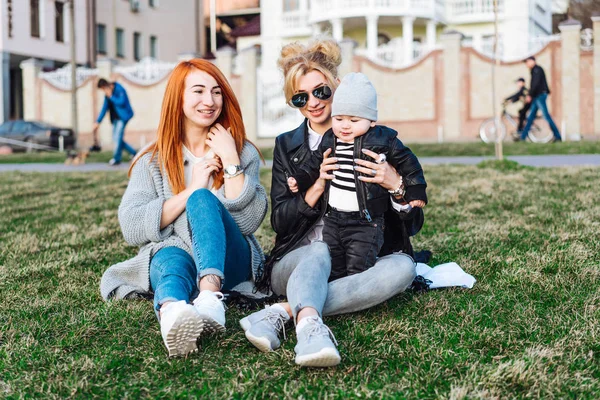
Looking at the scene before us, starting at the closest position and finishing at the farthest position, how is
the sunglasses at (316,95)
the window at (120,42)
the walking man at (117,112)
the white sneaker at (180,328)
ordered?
the white sneaker at (180,328), the sunglasses at (316,95), the walking man at (117,112), the window at (120,42)

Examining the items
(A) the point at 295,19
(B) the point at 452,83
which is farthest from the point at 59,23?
(B) the point at 452,83

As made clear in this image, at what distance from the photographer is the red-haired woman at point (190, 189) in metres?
3.23

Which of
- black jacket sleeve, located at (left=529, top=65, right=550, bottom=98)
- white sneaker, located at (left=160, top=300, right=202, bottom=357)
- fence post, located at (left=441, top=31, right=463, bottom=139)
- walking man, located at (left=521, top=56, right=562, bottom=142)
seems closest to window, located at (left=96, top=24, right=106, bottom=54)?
fence post, located at (left=441, top=31, right=463, bottom=139)

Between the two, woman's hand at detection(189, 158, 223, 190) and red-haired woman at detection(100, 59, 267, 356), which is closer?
red-haired woman at detection(100, 59, 267, 356)

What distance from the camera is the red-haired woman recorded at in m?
3.23

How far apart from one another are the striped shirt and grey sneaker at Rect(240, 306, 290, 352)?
1.87 ft

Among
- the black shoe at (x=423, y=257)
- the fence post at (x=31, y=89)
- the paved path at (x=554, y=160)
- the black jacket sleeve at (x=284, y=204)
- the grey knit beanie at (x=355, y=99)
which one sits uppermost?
the fence post at (x=31, y=89)

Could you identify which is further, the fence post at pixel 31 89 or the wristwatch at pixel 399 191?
the fence post at pixel 31 89

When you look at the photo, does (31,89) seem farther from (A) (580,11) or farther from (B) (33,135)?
(A) (580,11)

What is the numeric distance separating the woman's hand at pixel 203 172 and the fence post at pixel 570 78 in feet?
63.7

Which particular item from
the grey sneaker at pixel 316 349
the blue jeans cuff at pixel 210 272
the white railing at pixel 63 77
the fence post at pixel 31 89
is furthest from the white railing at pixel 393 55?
the grey sneaker at pixel 316 349

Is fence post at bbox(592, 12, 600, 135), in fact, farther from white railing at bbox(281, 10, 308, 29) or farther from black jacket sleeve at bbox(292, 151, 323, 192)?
black jacket sleeve at bbox(292, 151, 323, 192)

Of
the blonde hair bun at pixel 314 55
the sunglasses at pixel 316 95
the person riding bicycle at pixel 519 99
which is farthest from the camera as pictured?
the person riding bicycle at pixel 519 99

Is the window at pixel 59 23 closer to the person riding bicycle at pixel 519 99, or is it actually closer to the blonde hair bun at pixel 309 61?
the person riding bicycle at pixel 519 99
